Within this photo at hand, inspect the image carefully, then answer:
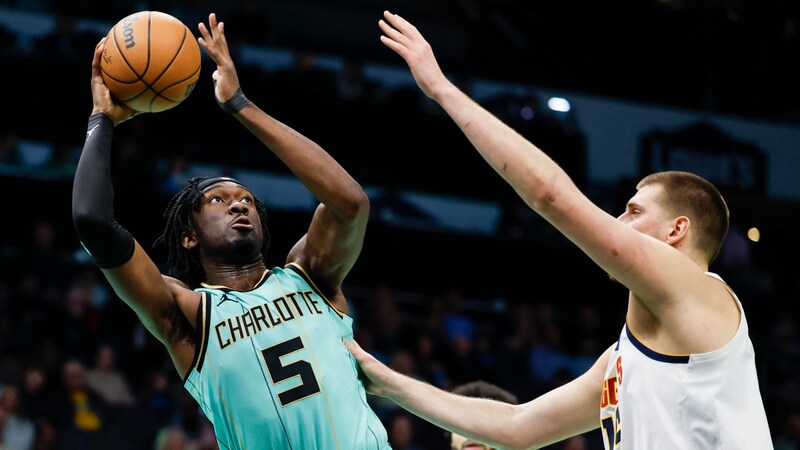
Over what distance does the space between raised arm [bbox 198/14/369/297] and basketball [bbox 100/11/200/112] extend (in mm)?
288

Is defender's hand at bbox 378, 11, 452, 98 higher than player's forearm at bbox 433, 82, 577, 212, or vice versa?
defender's hand at bbox 378, 11, 452, 98

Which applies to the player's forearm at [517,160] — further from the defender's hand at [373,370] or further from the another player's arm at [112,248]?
the another player's arm at [112,248]

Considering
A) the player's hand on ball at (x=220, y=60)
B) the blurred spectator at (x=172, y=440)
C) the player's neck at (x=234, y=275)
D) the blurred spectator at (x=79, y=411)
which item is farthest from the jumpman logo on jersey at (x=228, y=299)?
the blurred spectator at (x=79, y=411)

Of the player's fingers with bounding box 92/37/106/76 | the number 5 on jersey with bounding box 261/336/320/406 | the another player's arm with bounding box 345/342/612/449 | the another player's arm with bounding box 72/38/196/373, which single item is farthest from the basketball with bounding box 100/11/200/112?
the another player's arm with bounding box 345/342/612/449

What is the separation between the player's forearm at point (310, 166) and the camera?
4863 millimetres

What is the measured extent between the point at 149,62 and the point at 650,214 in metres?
2.37

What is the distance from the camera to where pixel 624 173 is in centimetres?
1822

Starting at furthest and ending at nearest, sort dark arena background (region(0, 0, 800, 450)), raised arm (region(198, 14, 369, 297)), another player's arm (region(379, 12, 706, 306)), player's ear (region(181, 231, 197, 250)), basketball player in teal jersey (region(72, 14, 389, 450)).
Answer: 1. dark arena background (region(0, 0, 800, 450))
2. player's ear (region(181, 231, 197, 250))
3. raised arm (region(198, 14, 369, 297))
4. basketball player in teal jersey (region(72, 14, 389, 450))
5. another player's arm (region(379, 12, 706, 306))

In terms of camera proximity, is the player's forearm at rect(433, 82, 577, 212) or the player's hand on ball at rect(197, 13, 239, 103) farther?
the player's hand on ball at rect(197, 13, 239, 103)

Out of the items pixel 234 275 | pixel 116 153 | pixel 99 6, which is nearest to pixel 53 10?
pixel 99 6

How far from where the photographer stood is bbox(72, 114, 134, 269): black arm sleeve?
4.48 metres

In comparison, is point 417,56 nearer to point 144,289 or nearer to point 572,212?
point 572,212

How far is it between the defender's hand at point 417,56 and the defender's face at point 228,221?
4.83 feet

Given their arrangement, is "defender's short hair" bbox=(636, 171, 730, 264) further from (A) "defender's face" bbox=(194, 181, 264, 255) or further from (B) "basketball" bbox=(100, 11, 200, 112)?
(B) "basketball" bbox=(100, 11, 200, 112)
